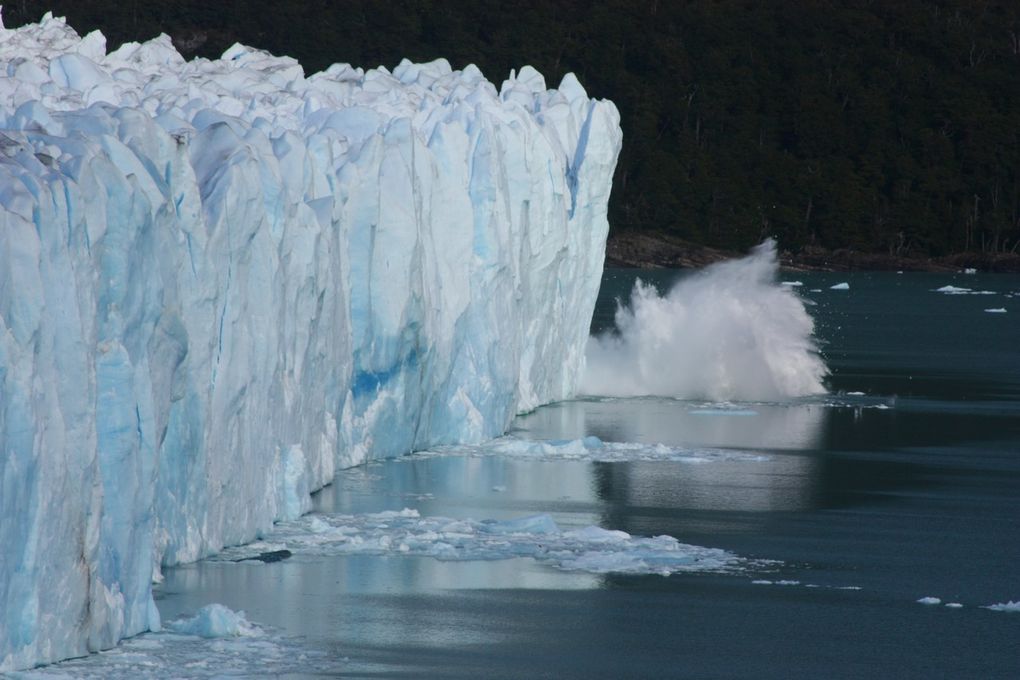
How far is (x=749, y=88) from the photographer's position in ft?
341

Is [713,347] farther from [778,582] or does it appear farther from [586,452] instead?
[778,582]

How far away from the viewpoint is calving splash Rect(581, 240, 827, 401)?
2750 cm

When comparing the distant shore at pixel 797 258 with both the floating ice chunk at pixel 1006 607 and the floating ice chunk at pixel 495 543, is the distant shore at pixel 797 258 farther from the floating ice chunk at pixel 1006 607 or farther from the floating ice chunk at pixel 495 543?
the floating ice chunk at pixel 1006 607

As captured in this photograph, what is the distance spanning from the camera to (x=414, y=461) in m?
18.6

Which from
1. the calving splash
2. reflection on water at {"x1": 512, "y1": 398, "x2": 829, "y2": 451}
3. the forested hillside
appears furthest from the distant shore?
reflection on water at {"x1": 512, "y1": 398, "x2": 829, "y2": 451}

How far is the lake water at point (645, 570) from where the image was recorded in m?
10.9

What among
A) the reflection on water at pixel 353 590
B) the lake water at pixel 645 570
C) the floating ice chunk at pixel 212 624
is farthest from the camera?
the reflection on water at pixel 353 590

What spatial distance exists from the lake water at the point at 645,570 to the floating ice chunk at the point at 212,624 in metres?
0.14

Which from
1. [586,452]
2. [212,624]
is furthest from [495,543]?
[586,452]

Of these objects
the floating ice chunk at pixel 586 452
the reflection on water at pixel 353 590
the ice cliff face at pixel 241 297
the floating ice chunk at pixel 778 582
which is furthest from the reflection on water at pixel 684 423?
the reflection on water at pixel 353 590

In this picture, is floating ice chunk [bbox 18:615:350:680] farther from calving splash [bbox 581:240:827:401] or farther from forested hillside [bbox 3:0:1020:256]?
forested hillside [bbox 3:0:1020:256]

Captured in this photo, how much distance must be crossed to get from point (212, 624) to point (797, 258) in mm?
83801

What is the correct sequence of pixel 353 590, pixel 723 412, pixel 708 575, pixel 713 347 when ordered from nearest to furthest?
pixel 353 590
pixel 708 575
pixel 723 412
pixel 713 347

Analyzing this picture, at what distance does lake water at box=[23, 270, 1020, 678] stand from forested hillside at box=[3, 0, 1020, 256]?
2741 inches
